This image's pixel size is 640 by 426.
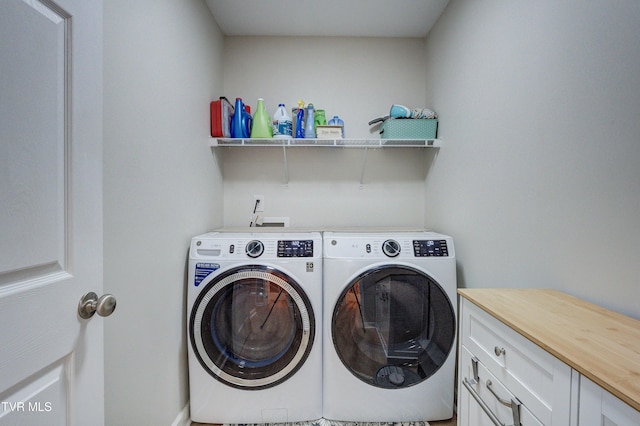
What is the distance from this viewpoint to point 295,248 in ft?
4.71

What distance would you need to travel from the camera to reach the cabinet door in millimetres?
457

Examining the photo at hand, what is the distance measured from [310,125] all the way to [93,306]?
5.05 feet

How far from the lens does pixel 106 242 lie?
884 mm

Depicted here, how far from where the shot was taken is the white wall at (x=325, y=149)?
79.4 inches

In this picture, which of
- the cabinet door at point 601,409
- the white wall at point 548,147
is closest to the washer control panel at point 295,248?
the white wall at point 548,147

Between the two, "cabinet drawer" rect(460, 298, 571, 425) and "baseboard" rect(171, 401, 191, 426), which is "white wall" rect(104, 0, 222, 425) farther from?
"cabinet drawer" rect(460, 298, 571, 425)

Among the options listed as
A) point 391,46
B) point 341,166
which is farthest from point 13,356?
point 391,46

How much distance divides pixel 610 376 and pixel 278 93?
2.18m

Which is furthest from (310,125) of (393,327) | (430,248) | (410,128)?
(393,327)

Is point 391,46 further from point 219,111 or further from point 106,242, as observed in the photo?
point 106,242

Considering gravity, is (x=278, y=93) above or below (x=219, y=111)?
above

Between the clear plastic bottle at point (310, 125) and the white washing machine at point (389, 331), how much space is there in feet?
2.78

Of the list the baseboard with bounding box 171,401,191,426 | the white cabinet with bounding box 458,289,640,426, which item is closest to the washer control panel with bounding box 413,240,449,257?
the white cabinet with bounding box 458,289,640,426

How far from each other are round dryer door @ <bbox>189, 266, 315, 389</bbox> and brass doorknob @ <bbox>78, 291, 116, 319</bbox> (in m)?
0.73
